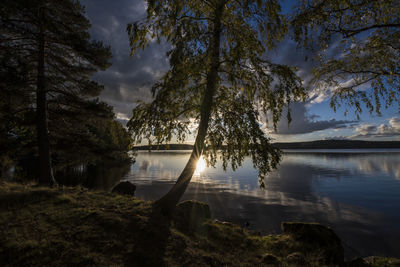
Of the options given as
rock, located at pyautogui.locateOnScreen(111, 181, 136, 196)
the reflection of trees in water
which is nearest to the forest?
rock, located at pyautogui.locateOnScreen(111, 181, 136, 196)

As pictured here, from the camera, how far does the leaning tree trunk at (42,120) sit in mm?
10982

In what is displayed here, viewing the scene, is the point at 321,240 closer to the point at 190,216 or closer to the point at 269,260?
the point at 269,260

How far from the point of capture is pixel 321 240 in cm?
803

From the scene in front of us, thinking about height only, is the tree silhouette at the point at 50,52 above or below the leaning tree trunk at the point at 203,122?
above

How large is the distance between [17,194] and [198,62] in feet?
31.4

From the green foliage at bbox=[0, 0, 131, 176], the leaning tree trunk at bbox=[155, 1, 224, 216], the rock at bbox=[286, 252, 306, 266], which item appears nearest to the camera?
the rock at bbox=[286, 252, 306, 266]

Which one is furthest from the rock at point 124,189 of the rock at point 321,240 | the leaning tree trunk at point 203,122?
the rock at point 321,240

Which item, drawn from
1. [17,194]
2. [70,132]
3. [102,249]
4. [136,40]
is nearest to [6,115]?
[70,132]

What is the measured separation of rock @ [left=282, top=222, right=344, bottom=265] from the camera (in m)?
7.44

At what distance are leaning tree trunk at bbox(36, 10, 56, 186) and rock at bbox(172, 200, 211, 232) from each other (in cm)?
858

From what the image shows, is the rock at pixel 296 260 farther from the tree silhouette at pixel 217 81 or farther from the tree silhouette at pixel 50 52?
the tree silhouette at pixel 50 52

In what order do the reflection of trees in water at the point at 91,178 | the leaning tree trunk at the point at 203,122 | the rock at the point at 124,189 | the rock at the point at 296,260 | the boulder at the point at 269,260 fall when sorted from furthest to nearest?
the reflection of trees in water at the point at 91,178 → the rock at the point at 124,189 → the leaning tree trunk at the point at 203,122 → the rock at the point at 296,260 → the boulder at the point at 269,260

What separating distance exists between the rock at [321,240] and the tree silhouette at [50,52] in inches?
547

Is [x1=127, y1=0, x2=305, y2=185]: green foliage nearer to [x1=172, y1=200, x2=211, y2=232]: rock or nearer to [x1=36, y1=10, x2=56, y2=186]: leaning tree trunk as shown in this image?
[x1=172, y1=200, x2=211, y2=232]: rock
